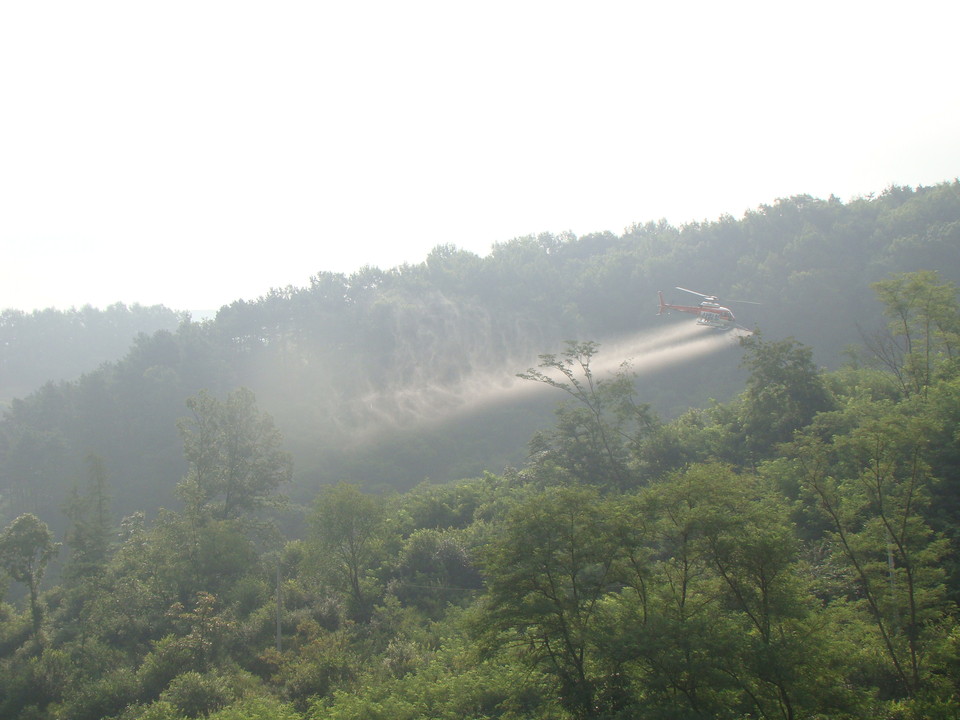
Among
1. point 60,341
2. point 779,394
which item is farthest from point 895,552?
point 60,341

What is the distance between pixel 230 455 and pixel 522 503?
27.4 metres

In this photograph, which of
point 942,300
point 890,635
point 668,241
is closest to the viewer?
point 890,635

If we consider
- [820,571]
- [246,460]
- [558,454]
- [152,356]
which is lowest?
[820,571]

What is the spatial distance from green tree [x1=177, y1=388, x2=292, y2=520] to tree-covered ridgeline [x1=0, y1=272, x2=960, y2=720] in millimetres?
188

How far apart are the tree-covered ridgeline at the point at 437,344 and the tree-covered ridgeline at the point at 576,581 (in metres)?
25.6

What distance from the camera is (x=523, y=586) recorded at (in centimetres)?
1678

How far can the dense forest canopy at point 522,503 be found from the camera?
650 inches

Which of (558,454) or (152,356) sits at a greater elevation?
(152,356)

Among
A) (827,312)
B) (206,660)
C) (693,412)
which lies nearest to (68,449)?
(206,660)

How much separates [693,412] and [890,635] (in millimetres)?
31547

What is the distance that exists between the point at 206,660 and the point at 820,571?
23.3m

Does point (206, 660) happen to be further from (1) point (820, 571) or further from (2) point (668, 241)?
(2) point (668, 241)

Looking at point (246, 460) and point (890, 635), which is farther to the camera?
point (246, 460)

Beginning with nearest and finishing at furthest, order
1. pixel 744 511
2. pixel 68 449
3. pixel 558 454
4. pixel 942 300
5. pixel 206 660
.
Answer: pixel 744 511, pixel 206 660, pixel 942 300, pixel 558 454, pixel 68 449
